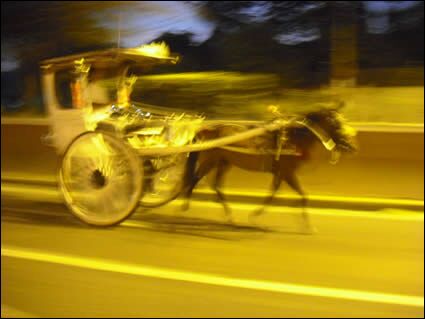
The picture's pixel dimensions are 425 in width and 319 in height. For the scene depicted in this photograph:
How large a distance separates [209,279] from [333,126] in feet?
A: 6.15

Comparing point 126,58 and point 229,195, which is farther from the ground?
point 229,195


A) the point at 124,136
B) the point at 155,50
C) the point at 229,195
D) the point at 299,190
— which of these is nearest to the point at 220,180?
the point at 299,190

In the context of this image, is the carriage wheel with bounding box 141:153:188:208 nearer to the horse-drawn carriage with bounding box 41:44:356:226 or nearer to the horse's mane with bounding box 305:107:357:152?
the horse-drawn carriage with bounding box 41:44:356:226

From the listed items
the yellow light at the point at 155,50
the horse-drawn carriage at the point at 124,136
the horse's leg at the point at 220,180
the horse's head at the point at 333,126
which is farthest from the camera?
the horse's leg at the point at 220,180

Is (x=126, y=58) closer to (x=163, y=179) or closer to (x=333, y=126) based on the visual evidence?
(x=163, y=179)

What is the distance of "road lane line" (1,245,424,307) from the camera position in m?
5.29

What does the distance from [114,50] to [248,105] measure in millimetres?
2454

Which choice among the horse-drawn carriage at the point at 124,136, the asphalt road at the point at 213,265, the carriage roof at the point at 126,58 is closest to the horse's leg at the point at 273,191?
the asphalt road at the point at 213,265

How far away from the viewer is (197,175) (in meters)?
6.59

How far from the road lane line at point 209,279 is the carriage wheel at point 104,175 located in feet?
2.00

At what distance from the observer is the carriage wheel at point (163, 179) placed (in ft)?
19.3

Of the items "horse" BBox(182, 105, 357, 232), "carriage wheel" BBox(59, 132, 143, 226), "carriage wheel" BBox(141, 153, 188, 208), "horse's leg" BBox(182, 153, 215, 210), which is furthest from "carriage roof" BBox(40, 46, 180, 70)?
"horse's leg" BBox(182, 153, 215, 210)

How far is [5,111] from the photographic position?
982 centimetres

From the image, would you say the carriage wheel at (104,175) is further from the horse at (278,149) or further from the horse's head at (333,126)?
the horse's head at (333,126)
